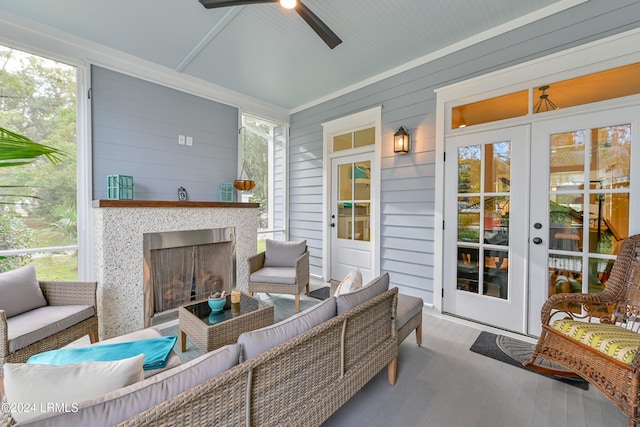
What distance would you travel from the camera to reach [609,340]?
162 cm

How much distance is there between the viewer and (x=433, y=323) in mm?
2922

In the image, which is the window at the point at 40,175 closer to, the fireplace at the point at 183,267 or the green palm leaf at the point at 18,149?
the fireplace at the point at 183,267

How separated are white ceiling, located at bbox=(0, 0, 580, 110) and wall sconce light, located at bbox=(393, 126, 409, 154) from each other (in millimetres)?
831

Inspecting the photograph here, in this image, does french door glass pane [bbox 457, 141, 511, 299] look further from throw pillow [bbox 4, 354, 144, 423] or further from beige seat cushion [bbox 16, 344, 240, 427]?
throw pillow [bbox 4, 354, 144, 423]

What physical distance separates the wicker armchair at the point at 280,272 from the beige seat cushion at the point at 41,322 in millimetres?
1575

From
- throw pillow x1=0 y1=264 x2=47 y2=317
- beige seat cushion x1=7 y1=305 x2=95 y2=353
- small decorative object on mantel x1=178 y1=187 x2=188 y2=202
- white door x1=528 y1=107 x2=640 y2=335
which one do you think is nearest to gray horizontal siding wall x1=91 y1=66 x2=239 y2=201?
small decorative object on mantel x1=178 y1=187 x2=188 y2=202

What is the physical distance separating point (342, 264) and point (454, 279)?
5.61 feet

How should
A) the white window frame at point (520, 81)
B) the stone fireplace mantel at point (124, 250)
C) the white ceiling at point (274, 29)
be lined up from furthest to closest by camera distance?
the stone fireplace mantel at point (124, 250)
the white ceiling at point (274, 29)
the white window frame at point (520, 81)

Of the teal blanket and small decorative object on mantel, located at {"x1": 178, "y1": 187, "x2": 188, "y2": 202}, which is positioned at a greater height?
small decorative object on mantel, located at {"x1": 178, "y1": 187, "x2": 188, "y2": 202}

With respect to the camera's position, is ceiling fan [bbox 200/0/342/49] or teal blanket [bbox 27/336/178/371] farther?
ceiling fan [bbox 200/0/342/49]

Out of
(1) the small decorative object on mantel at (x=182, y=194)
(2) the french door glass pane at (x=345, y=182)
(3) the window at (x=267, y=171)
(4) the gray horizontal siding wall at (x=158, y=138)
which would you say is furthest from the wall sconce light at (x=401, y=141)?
(1) the small decorative object on mantel at (x=182, y=194)

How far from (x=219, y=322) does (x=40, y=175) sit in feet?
7.74

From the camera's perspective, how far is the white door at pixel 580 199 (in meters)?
2.17

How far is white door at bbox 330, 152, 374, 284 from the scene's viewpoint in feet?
13.0
